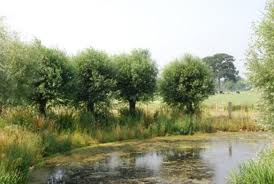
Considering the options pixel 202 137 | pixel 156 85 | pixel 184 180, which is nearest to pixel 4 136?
pixel 184 180

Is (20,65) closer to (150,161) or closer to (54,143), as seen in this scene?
(54,143)

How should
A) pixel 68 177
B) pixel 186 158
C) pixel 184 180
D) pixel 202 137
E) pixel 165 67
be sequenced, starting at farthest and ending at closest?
pixel 165 67, pixel 202 137, pixel 186 158, pixel 68 177, pixel 184 180

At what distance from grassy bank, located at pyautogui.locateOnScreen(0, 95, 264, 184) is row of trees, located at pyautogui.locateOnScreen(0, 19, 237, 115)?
31.7 inches

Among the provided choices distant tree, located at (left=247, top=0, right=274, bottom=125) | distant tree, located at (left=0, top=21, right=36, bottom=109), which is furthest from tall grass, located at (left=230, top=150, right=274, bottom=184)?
distant tree, located at (left=0, top=21, right=36, bottom=109)

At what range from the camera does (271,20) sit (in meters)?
12.5

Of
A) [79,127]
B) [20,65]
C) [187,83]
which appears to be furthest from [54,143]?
[187,83]

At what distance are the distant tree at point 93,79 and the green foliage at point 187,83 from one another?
4382 millimetres

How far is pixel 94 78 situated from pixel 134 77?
9.34 feet

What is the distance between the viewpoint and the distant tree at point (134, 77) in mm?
27031

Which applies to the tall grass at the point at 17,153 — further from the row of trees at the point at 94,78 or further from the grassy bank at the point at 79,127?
the row of trees at the point at 94,78

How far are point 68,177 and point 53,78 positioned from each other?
30.4ft

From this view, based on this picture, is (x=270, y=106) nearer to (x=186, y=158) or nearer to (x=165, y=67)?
(x=186, y=158)

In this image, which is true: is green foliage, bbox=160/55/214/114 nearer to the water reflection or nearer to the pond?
the pond

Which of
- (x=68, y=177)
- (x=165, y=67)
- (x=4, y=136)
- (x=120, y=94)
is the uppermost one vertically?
(x=165, y=67)
